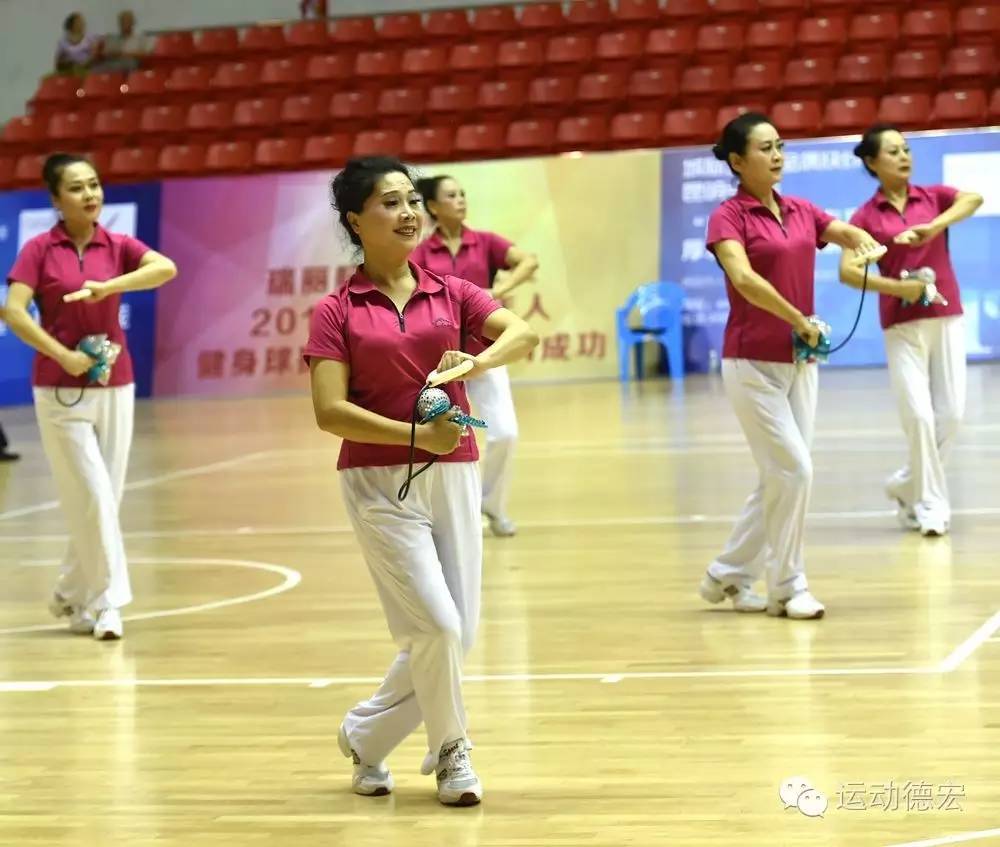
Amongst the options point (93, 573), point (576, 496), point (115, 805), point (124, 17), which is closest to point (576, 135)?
point (124, 17)

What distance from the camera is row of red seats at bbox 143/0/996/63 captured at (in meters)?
21.5

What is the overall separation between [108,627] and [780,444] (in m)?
3.13

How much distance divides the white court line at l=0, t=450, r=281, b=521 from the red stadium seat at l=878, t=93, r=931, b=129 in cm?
889

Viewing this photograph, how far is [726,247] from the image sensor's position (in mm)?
7512

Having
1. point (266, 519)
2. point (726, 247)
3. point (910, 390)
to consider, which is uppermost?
point (726, 247)

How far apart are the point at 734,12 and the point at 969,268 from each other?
5478mm

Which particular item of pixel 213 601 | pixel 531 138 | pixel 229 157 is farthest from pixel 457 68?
pixel 213 601

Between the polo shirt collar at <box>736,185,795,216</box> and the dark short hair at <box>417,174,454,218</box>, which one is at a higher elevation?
the dark short hair at <box>417,174,454,218</box>

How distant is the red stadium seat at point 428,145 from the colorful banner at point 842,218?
10.4ft

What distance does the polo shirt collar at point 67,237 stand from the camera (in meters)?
8.08

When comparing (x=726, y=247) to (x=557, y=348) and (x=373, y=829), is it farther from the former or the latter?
(x=557, y=348)

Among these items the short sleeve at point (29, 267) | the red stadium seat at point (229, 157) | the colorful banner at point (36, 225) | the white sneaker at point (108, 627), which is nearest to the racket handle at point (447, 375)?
the short sleeve at point (29, 267)

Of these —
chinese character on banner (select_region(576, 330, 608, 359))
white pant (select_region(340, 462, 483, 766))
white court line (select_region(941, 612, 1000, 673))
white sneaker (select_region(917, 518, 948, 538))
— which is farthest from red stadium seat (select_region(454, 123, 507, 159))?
white pant (select_region(340, 462, 483, 766))

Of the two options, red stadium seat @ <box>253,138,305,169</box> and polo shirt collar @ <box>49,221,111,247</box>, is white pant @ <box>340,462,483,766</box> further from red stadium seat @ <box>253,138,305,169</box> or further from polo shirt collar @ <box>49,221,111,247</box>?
red stadium seat @ <box>253,138,305,169</box>
